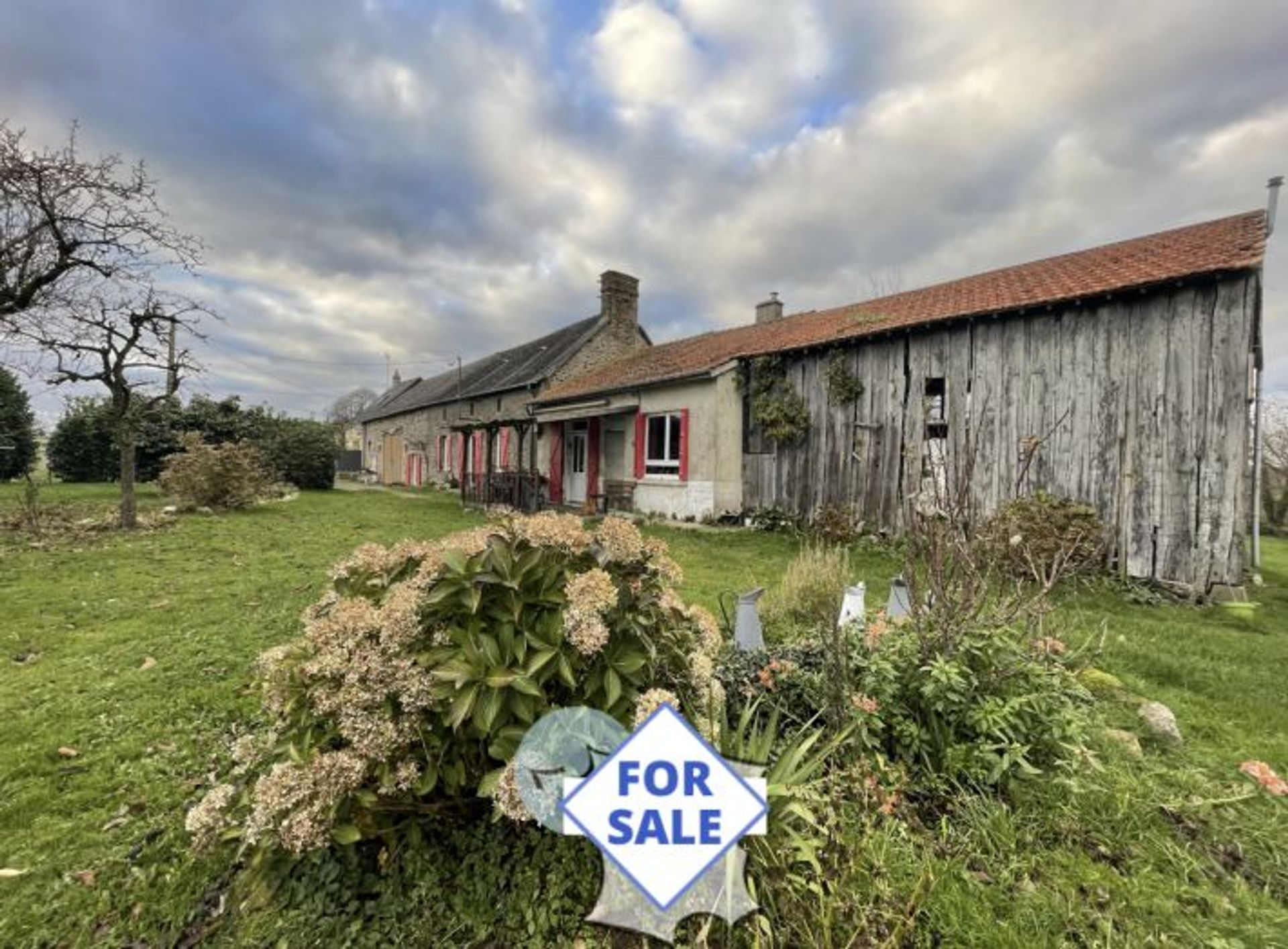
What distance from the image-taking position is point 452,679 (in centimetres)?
162

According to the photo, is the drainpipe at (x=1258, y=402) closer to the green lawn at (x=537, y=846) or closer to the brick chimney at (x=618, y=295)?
the green lawn at (x=537, y=846)

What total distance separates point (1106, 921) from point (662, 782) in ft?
4.63

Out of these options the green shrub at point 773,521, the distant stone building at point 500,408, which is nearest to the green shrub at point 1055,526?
the green shrub at point 773,521

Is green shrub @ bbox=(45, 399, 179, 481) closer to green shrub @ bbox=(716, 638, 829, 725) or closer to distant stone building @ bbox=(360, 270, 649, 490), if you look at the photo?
distant stone building @ bbox=(360, 270, 649, 490)

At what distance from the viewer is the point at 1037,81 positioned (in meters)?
7.27

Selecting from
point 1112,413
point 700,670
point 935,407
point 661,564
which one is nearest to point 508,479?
point 935,407

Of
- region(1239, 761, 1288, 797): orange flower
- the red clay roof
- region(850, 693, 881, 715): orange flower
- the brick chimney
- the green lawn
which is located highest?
the brick chimney

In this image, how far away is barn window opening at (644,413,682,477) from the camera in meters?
12.4

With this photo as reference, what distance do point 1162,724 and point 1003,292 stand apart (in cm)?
836

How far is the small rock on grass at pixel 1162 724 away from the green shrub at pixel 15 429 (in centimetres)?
2450

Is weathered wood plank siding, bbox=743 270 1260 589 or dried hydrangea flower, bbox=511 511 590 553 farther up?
weathered wood plank siding, bbox=743 270 1260 589

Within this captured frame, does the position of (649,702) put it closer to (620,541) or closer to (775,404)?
(620,541)

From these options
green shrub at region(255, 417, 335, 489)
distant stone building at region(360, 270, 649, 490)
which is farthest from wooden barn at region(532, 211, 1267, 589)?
green shrub at region(255, 417, 335, 489)

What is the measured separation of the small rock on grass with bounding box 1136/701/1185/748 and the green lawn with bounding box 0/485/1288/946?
3.8 inches
